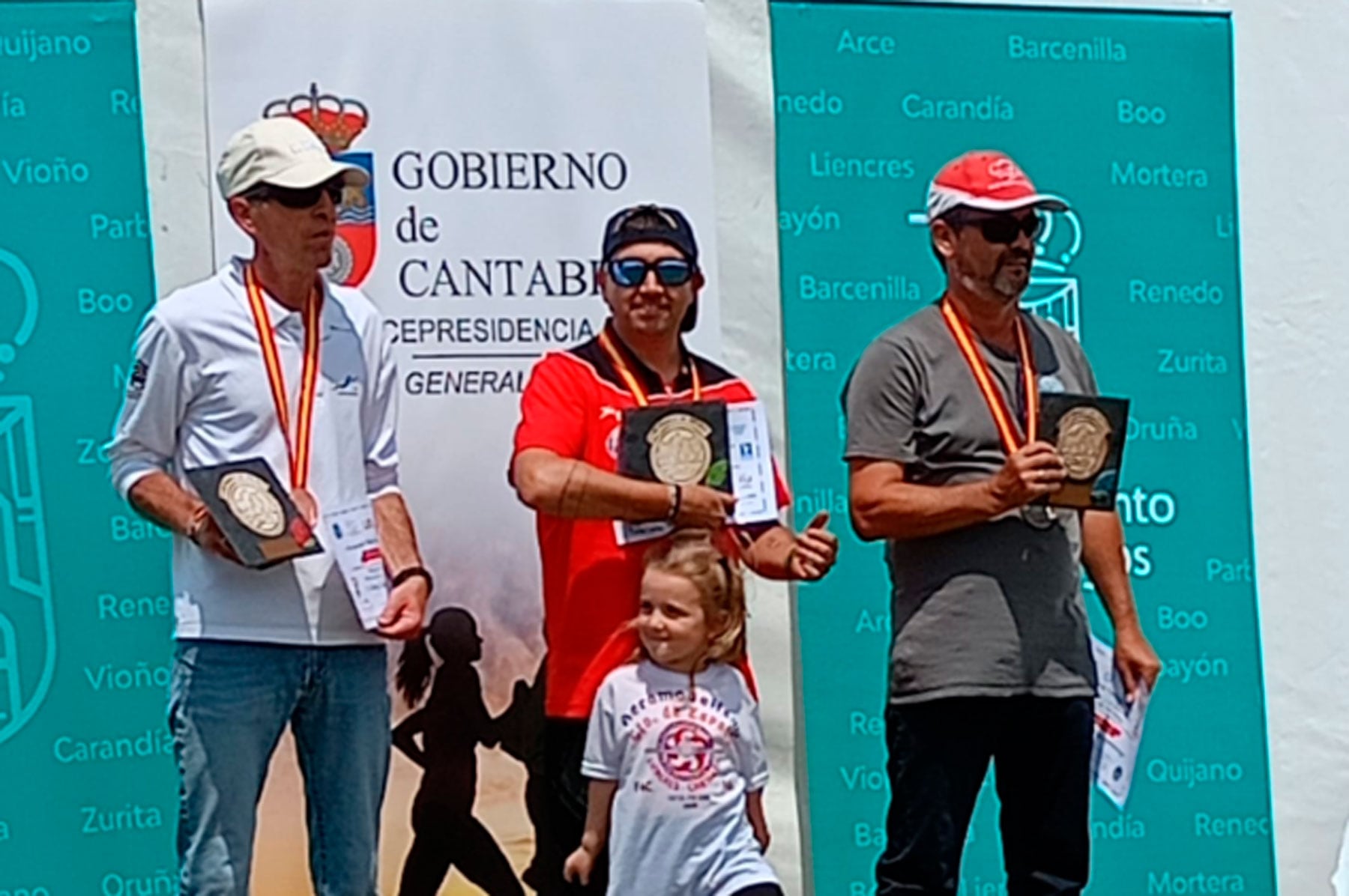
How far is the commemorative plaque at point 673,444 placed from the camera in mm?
3600

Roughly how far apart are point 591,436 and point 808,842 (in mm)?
1247

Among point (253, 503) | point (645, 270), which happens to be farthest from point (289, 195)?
point (645, 270)

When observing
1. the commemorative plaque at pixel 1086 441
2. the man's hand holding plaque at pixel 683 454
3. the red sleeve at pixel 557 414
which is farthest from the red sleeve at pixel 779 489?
the commemorative plaque at pixel 1086 441

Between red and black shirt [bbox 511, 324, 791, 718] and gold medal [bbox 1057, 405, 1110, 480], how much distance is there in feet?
1.63

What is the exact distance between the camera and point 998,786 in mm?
3719

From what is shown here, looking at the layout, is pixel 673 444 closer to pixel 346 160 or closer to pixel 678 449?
pixel 678 449

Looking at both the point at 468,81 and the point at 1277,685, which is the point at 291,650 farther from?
the point at 1277,685

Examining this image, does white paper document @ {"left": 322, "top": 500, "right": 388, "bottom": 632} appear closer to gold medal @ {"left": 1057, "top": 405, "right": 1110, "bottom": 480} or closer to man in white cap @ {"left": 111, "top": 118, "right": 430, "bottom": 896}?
man in white cap @ {"left": 111, "top": 118, "right": 430, "bottom": 896}

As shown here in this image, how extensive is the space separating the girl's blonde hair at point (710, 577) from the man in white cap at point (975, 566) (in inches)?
9.5

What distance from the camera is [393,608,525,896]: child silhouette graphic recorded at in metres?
4.30

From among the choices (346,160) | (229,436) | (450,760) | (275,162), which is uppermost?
(346,160)

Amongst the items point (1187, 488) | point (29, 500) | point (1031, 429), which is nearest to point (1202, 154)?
point (1187, 488)

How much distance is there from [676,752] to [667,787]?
0.19 feet

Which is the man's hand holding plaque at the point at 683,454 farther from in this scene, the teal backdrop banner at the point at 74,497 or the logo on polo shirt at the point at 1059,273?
the logo on polo shirt at the point at 1059,273
